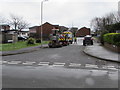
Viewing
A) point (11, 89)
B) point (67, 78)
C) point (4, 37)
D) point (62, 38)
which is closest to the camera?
point (11, 89)

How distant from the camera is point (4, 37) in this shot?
39.8m

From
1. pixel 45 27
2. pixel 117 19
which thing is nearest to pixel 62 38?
pixel 117 19

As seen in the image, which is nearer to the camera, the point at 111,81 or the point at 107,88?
the point at 107,88

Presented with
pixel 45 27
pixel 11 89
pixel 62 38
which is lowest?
pixel 11 89

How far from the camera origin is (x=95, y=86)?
5.25 meters

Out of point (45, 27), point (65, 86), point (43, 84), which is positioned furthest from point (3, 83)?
point (45, 27)

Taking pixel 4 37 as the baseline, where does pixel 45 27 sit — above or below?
above

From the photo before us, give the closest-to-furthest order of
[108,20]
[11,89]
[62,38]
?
1. [11,89]
2. [62,38]
3. [108,20]

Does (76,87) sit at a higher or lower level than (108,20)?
lower

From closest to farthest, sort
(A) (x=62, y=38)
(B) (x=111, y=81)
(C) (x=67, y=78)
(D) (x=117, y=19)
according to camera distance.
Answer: (B) (x=111, y=81), (C) (x=67, y=78), (A) (x=62, y=38), (D) (x=117, y=19)

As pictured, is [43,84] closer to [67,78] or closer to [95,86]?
[67,78]

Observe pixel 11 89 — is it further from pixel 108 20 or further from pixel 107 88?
pixel 108 20

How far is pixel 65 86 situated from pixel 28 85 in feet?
4.16

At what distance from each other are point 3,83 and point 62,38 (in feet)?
69.5
